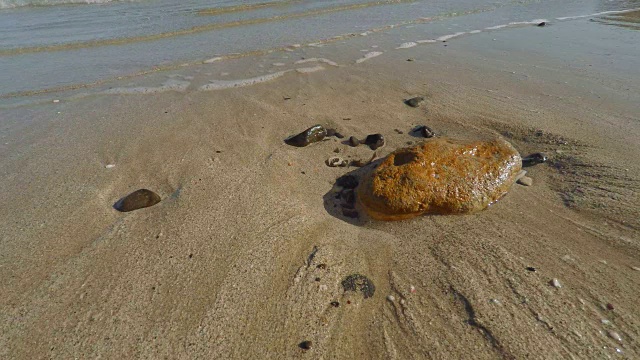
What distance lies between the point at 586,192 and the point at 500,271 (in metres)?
1.20

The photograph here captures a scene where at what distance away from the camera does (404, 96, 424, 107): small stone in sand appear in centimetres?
453

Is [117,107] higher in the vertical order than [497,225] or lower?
higher

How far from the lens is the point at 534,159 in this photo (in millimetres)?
3256

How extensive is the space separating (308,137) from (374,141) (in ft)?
2.09

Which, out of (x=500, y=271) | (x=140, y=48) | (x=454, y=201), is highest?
(x=140, y=48)

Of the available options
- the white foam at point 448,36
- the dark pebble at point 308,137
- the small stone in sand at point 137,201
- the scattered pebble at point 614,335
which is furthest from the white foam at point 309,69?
the scattered pebble at point 614,335

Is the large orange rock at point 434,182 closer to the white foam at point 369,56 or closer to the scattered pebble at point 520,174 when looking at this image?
the scattered pebble at point 520,174

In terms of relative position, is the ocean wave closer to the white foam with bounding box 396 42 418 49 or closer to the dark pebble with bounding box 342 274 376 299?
the white foam with bounding box 396 42 418 49

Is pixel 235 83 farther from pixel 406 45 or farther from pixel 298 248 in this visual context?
pixel 298 248

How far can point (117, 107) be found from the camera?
4832 millimetres

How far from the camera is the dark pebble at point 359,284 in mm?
2197

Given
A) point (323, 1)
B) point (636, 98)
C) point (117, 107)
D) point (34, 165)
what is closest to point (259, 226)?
point (34, 165)

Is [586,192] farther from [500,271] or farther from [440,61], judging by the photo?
[440,61]

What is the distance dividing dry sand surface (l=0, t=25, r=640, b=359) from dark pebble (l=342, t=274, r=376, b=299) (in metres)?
0.05
